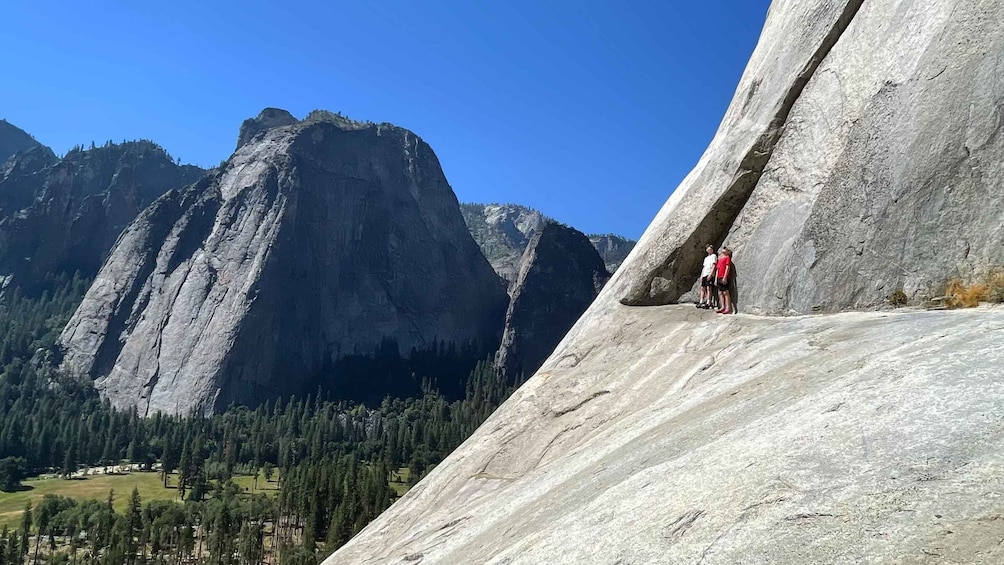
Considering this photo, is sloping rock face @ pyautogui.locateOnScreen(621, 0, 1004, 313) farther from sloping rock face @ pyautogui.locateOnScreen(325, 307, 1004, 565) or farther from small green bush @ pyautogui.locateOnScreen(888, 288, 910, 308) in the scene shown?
sloping rock face @ pyautogui.locateOnScreen(325, 307, 1004, 565)

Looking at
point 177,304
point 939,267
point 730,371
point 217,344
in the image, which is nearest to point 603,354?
point 730,371

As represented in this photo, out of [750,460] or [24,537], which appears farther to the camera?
[24,537]

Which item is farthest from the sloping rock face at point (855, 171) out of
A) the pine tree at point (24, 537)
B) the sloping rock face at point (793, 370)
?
the pine tree at point (24, 537)

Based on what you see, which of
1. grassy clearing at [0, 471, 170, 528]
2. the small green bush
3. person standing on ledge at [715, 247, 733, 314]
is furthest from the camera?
grassy clearing at [0, 471, 170, 528]

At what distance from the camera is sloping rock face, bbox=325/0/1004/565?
6.62 metres

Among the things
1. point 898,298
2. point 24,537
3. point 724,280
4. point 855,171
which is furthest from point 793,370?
point 24,537

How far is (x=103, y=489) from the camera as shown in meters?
120

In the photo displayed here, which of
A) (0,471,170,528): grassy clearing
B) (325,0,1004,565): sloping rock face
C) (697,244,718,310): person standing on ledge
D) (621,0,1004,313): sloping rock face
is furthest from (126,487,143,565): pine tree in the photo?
(697,244,718,310): person standing on ledge

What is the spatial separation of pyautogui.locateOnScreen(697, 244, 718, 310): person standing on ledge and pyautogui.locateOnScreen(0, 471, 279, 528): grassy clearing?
114 meters

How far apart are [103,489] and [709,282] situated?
135814mm

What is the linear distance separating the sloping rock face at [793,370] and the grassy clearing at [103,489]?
11294 cm

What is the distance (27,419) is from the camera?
520 feet

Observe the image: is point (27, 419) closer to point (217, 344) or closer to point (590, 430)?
point (217, 344)

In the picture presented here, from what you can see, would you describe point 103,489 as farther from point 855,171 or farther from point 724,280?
point 855,171
